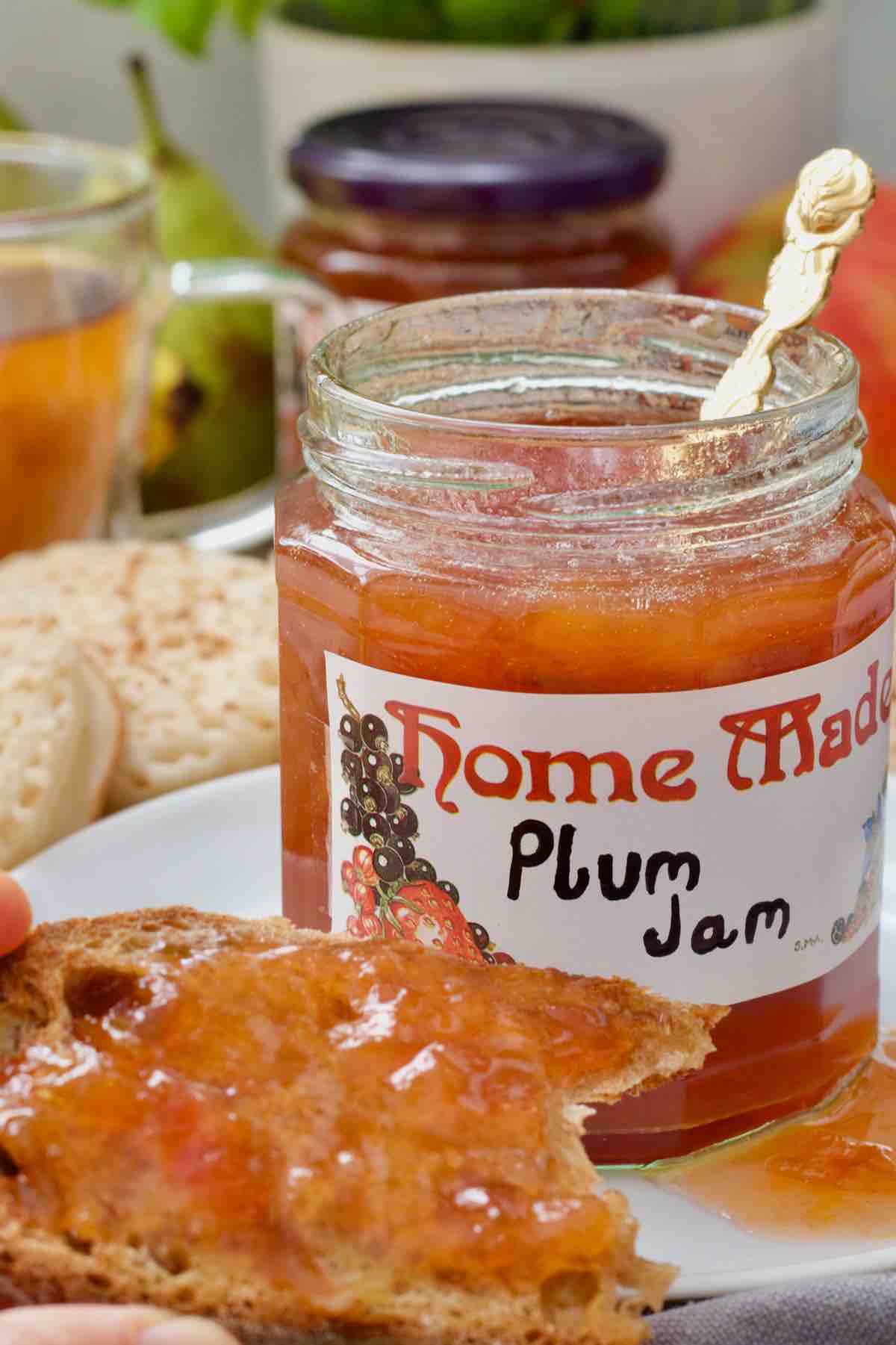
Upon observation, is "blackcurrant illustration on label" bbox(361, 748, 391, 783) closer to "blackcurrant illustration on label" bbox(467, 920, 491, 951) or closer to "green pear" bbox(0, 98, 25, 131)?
"blackcurrant illustration on label" bbox(467, 920, 491, 951)

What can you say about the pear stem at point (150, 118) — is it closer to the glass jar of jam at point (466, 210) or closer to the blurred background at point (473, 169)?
the blurred background at point (473, 169)

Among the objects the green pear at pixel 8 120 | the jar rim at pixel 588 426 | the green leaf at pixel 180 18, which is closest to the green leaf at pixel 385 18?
the green leaf at pixel 180 18

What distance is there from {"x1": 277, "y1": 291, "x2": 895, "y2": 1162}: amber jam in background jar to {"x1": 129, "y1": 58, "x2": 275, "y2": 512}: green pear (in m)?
1.22

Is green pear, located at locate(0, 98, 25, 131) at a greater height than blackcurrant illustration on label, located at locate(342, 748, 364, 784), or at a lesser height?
greater

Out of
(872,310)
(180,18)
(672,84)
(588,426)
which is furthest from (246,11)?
(588,426)

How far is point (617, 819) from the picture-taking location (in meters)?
0.98

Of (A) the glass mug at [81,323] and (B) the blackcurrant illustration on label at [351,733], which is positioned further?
(A) the glass mug at [81,323]

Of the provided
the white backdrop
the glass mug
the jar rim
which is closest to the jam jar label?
the jar rim

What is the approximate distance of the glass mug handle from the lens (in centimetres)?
196

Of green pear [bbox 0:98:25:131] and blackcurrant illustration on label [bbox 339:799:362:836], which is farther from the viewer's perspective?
green pear [bbox 0:98:25:131]

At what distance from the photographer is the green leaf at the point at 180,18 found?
220cm

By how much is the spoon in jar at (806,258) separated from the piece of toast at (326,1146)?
0.37 meters

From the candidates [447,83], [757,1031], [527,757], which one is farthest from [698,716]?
[447,83]

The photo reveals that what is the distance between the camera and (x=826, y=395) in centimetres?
99
